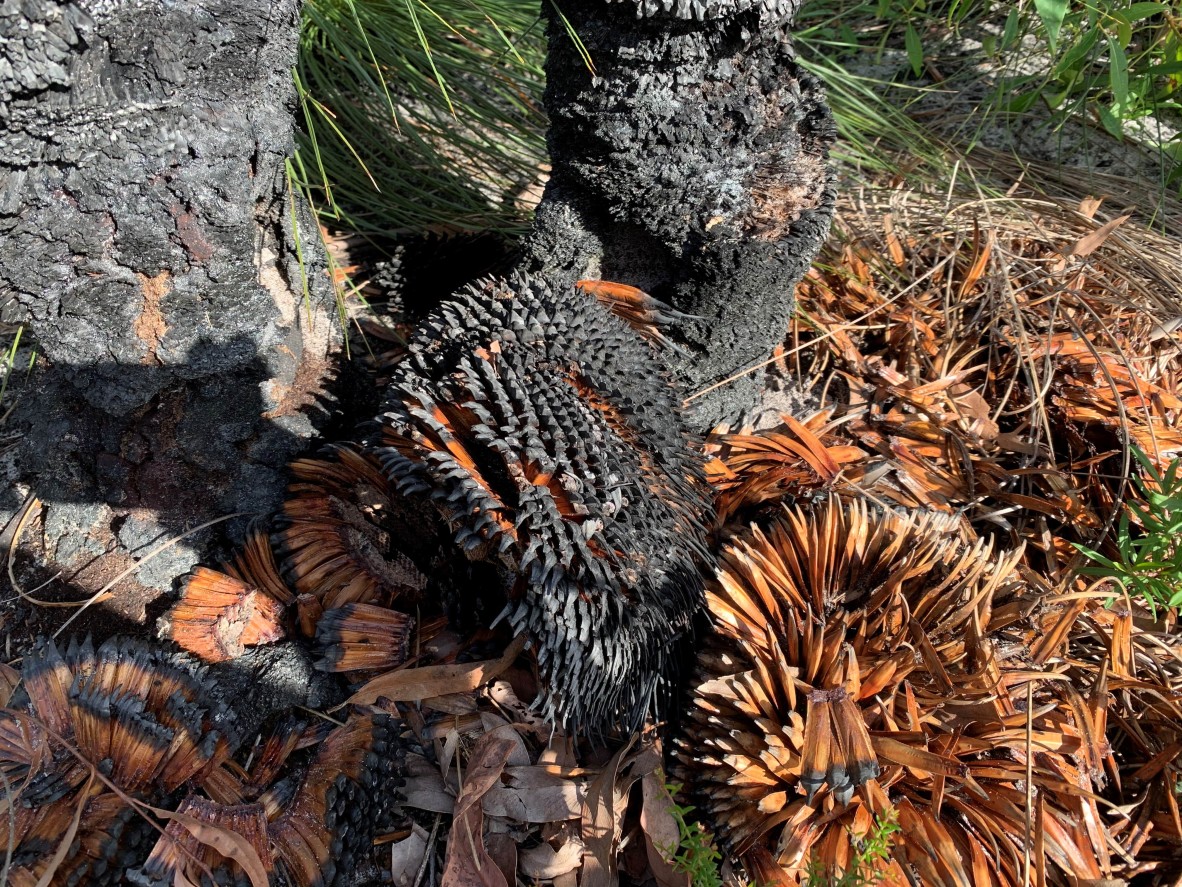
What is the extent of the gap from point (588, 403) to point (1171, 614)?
4.01 feet

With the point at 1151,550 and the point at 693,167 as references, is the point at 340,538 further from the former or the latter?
the point at 1151,550

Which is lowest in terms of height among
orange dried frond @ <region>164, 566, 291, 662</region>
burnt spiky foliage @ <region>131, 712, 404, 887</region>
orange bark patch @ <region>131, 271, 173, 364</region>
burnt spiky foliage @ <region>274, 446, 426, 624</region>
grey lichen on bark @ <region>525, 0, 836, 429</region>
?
burnt spiky foliage @ <region>131, 712, 404, 887</region>

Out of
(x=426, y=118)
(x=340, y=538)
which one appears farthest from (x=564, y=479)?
(x=426, y=118)

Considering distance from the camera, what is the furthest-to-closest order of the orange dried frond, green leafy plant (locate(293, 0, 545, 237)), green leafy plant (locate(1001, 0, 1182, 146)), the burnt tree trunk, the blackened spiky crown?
1. green leafy plant (locate(293, 0, 545, 237))
2. green leafy plant (locate(1001, 0, 1182, 146))
3. the orange dried frond
4. the blackened spiky crown
5. the burnt tree trunk

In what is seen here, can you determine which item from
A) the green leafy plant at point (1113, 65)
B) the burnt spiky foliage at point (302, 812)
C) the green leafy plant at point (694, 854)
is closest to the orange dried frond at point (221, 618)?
the burnt spiky foliage at point (302, 812)

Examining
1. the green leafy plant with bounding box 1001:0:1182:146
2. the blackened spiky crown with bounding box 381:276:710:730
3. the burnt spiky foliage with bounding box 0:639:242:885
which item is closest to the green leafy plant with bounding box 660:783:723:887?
the blackened spiky crown with bounding box 381:276:710:730

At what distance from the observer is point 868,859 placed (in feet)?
3.66

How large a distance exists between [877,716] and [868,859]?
218 mm

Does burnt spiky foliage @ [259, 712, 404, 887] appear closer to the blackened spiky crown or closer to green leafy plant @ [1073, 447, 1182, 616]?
the blackened spiky crown

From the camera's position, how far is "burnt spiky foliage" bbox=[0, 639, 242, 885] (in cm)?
113

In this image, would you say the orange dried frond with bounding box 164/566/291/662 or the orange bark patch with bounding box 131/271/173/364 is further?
the orange dried frond with bounding box 164/566/291/662

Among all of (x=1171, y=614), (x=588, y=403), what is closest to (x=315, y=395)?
(x=588, y=403)

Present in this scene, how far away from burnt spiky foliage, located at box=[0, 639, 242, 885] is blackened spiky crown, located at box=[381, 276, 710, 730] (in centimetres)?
51

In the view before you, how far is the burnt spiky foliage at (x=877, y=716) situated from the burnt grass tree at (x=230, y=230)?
0.38m
